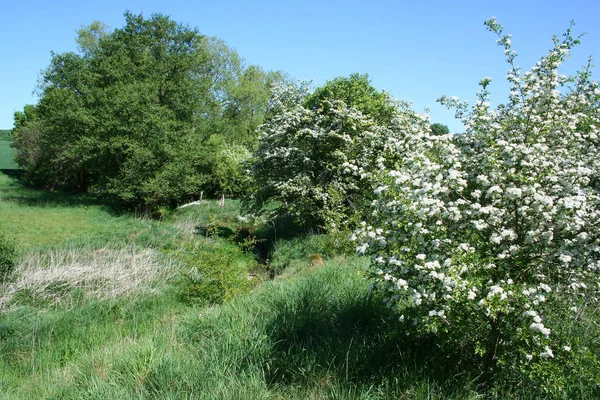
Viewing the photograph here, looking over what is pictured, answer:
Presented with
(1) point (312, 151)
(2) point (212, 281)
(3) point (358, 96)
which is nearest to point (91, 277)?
(2) point (212, 281)

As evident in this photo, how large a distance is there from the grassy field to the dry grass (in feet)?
0.10

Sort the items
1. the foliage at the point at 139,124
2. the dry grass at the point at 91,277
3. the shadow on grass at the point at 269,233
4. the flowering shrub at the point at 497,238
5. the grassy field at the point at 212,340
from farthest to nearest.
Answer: the foliage at the point at 139,124
the shadow on grass at the point at 269,233
the dry grass at the point at 91,277
the grassy field at the point at 212,340
the flowering shrub at the point at 497,238

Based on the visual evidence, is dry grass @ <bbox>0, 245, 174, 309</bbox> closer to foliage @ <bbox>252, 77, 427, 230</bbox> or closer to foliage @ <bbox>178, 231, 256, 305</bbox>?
foliage @ <bbox>178, 231, 256, 305</bbox>

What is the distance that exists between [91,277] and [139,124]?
58.9ft

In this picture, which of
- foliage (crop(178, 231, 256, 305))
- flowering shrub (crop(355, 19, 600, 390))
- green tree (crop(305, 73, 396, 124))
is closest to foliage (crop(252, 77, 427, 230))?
green tree (crop(305, 73, 396, 124))

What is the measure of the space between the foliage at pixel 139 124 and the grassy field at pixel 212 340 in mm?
14694

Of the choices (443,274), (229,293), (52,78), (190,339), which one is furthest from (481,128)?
(52,78)

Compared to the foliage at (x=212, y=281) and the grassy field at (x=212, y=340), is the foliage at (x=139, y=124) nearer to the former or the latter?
the grassy field at (x=212, y=340)

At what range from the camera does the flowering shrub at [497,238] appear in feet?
11.6

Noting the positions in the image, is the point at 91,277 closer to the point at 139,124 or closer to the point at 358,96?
the point at 358,96

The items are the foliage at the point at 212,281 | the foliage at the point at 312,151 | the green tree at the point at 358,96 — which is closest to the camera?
the foliage at the point at 212,281

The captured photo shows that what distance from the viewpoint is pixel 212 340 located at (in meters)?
5.06

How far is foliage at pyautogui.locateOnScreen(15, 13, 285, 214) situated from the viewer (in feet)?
87.1

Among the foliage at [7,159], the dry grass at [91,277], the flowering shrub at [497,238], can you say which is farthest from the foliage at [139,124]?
the flowering shrub at [497,238]
